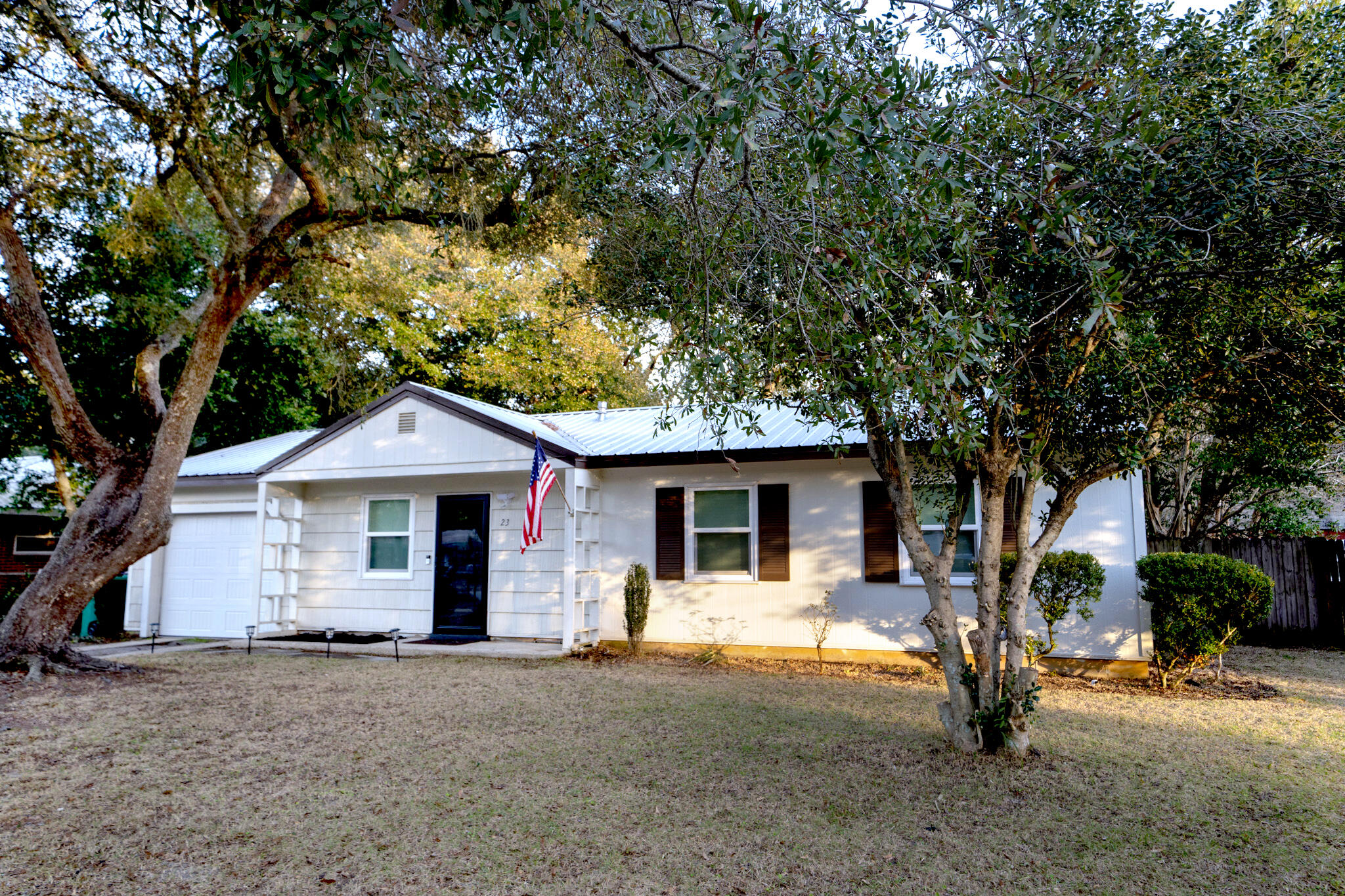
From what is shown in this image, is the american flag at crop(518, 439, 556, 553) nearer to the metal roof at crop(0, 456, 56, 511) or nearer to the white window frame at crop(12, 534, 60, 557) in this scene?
the metal roof at crop(0, 456, 56, 511)

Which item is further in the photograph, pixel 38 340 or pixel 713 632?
pixel 713 632

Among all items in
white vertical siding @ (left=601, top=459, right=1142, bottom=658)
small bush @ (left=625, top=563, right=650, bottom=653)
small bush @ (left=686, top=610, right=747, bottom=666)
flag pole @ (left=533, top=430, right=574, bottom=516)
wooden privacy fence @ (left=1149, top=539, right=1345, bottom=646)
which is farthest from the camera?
wooden privacy fence @ (left=1149, top=539, right=1345, bottom=646)

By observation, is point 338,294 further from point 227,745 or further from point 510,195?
point 227,745

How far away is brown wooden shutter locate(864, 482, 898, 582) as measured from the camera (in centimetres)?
957

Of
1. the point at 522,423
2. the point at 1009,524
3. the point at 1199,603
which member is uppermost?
the point at 522,423

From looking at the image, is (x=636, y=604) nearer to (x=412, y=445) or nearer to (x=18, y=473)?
(x=412, y=445)

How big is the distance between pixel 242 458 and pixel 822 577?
33.4ft

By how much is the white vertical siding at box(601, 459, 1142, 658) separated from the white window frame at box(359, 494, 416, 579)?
309 cm

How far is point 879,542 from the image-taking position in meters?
9.62

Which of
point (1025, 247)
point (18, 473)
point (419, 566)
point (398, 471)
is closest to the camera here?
point (1025, 247)

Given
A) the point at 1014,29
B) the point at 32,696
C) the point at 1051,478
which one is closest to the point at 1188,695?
the point at 1051,478

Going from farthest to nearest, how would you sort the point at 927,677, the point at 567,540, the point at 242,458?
1. the point at 242,458
2. the point at 567,540
3. the point at 927,677

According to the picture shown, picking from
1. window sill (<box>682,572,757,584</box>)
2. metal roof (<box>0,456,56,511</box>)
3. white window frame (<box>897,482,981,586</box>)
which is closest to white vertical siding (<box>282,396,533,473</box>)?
window sill (<box>682,572,757,584</box>)

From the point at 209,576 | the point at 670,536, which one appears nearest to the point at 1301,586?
the point at 670,536
